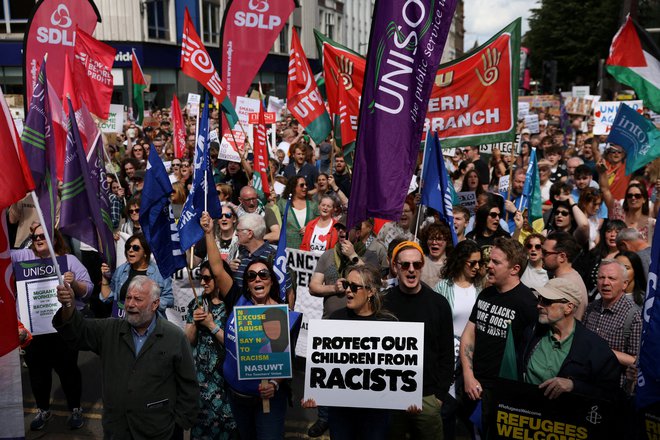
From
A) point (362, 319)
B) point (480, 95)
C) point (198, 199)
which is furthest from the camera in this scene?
point (480, 95)

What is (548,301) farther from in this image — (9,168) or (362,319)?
(9,168)

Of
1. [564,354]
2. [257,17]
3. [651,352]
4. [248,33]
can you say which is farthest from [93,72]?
[651,352]

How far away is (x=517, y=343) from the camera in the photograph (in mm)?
4676

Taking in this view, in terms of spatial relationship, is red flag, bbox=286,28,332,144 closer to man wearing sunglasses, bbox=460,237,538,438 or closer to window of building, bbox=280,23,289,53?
man wearing sunglasses, bbox=460,237,538,438

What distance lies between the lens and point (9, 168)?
157 inches

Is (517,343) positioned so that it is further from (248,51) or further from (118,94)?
(118,94)

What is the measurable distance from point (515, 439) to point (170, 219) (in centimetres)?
308

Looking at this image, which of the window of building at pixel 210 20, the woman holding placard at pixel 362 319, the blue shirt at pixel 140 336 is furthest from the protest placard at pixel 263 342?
the window of building at pixel 210 20

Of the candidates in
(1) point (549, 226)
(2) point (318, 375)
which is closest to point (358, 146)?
(2) point (318, 375)

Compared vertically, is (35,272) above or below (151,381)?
above

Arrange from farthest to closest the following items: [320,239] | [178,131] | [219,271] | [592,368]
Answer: [178,131], [320,239], [219,271], [592,368]

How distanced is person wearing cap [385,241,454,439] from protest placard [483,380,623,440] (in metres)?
0.46

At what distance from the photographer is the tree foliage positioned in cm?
6055

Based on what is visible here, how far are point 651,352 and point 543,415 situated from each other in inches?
25.9
